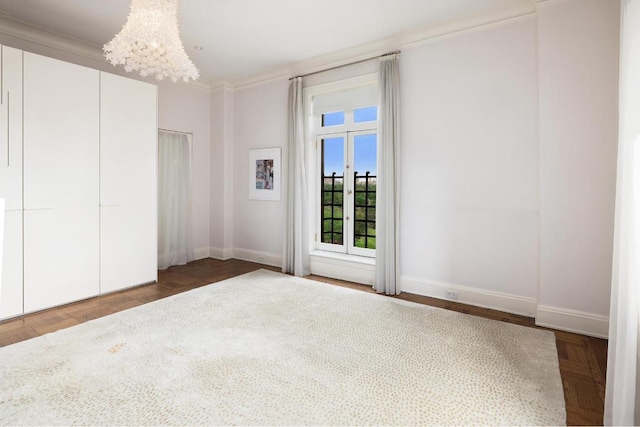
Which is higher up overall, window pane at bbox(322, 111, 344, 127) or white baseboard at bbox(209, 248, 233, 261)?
window pane at bbox(322, 111, 344, 127)

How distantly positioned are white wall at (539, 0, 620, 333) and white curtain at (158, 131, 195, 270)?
196 inches

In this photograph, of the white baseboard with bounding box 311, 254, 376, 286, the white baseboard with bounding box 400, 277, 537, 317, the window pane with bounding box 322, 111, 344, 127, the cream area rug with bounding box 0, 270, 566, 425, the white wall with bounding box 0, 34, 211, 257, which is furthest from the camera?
the white wall with bounding box 0, 34, 211, 257

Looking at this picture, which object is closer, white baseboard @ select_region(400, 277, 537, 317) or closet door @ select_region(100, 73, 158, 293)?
white baseboard @ select_region(400, 277, 537, 317)

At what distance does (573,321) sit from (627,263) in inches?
65.9

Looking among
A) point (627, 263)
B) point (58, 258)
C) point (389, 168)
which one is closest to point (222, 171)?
point (58, 258)

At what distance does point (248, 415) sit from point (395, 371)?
102 cm

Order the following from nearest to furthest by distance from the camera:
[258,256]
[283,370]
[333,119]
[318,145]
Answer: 1. [283,370]
2. [333,119]
3. [318,145]
4. [258,256]

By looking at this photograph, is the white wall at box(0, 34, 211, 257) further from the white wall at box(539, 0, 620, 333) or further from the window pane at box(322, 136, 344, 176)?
the white wall at box(539, 0, 620, 333)

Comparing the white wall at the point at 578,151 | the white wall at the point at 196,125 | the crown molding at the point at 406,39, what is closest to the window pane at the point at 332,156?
the crown molding at the point at 406,39

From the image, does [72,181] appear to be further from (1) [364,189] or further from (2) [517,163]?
(2) [517,163]

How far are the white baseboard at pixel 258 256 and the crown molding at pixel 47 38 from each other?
3405mm

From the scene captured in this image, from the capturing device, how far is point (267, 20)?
368cm

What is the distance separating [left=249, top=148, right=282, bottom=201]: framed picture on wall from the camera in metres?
5.34

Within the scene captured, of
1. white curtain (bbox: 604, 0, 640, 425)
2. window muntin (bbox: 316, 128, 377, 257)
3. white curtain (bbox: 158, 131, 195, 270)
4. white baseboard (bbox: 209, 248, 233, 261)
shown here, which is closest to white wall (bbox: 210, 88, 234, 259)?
white baseboard (bbox: 209, 248, 233, 261)
